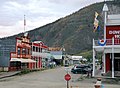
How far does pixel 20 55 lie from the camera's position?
6141 centimetres

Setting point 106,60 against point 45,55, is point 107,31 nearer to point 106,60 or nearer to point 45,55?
point 106,60

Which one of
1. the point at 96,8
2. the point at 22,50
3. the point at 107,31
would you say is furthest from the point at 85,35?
the point at 107,31

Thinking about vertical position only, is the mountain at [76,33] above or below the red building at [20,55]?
above

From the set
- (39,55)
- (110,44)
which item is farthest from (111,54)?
(39,55)

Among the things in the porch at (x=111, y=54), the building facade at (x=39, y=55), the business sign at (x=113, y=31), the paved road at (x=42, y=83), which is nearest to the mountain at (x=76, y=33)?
the building facade at (x=39, y=55)

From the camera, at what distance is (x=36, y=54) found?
251 ft

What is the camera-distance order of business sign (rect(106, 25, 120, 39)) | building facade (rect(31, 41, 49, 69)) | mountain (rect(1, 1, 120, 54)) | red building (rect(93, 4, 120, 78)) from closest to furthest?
red building (rect(93, 4, 120, 78)), business sign (rect(106, 25, 120, 39)), building facade (rect(31, 41, 49, 69)), mountain (rect(1, 1, 120, 54))

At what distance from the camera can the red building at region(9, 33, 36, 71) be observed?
5838 cm

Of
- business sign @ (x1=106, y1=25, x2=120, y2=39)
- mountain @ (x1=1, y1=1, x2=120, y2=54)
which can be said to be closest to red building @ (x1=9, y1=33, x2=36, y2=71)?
business sign @ (x1=106, y1=25, x2=120, y2=39)

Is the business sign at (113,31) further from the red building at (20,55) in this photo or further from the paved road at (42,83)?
the red building at (20,55)

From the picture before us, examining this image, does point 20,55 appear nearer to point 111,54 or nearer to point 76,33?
point 111,54

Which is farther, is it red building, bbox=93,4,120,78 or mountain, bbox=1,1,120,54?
mountain, bbox=1,1,120,54

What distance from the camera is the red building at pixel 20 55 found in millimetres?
58384

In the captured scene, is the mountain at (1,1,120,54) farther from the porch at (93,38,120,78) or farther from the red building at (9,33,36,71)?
the porch at (93,38,120,78)
